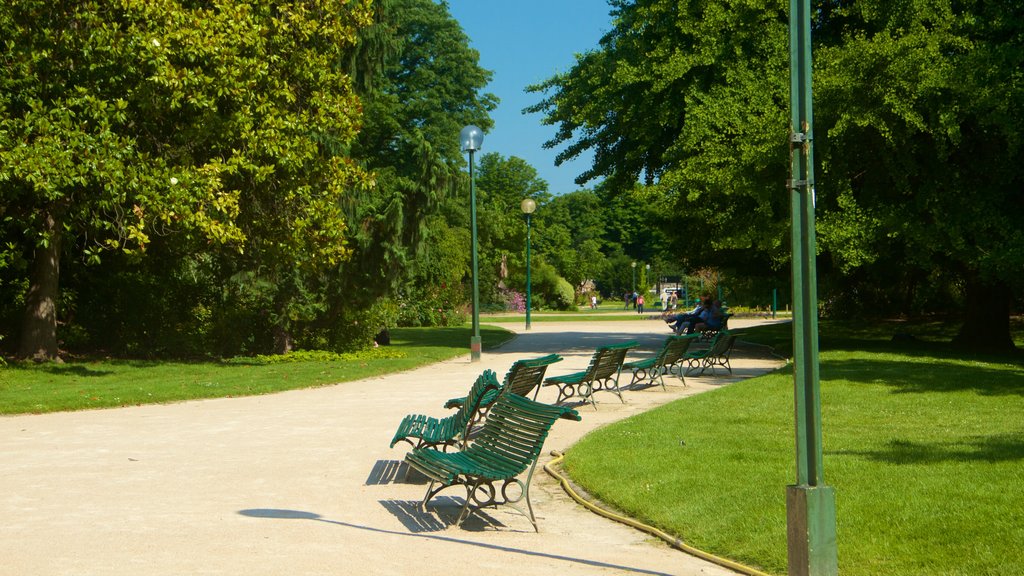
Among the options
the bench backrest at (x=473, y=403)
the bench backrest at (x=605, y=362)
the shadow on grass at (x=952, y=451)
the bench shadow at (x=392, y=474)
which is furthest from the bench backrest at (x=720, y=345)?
the bench shadow at (x=392, y=474)

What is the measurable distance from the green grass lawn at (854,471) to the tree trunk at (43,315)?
14.4 m

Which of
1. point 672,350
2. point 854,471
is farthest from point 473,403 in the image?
point 672,350

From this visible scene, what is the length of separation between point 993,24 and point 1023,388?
31.2 feet

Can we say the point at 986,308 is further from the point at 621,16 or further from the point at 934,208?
the point at 621,16

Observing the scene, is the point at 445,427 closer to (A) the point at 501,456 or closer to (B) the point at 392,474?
(B) the point at 392,474

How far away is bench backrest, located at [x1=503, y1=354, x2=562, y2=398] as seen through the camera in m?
11.6

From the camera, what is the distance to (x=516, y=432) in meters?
7.81

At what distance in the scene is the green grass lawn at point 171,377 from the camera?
51.5 ft

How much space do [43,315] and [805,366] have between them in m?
20.1

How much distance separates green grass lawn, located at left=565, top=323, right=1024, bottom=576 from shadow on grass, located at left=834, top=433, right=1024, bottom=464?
0.7 inches

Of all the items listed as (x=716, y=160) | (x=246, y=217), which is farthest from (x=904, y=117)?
(x=246, y=217)

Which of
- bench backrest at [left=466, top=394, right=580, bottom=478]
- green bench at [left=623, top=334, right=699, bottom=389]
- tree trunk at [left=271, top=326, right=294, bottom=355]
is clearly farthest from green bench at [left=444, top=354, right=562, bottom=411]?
tree trunk at [left=271, top=326, right=294, bottom=355]

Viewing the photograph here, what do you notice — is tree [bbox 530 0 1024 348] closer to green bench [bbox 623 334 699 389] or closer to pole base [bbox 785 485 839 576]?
green bench [bbox 623 334 699 389]

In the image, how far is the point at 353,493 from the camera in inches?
343
